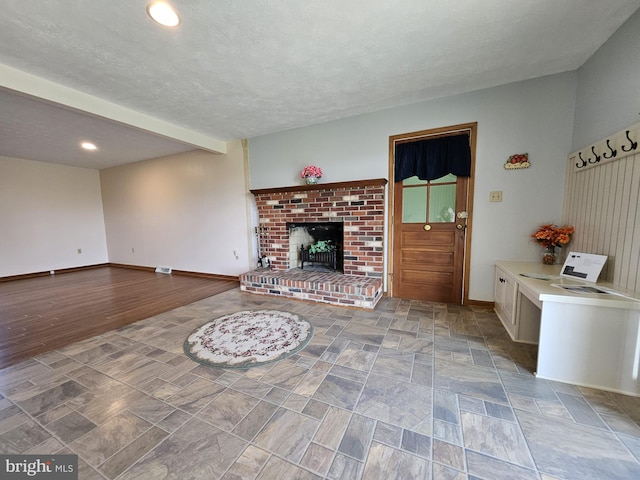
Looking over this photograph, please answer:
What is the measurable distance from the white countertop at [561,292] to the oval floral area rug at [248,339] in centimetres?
183

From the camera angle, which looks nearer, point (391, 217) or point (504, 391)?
point (504, 391)

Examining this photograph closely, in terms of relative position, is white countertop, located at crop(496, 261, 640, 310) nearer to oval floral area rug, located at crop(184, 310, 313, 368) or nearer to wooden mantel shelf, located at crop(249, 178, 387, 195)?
wooden mantel shelf, located at crop(249, 178, 387, 195)

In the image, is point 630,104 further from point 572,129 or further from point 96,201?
point 96,201

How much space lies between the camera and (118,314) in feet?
9.43

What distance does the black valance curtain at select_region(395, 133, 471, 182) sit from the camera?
9.04 ft

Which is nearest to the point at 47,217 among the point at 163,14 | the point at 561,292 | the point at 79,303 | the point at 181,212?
the point at 181,212

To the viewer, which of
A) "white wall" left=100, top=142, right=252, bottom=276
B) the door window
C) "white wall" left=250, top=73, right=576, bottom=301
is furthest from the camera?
"white wall" left=100, top=142, right=252, bottom=276

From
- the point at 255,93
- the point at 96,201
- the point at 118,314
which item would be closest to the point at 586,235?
the point at 255,93

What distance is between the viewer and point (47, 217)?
5.17 meters

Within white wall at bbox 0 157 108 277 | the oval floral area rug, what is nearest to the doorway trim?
the oval floral area rug

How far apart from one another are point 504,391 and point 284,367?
1.48m

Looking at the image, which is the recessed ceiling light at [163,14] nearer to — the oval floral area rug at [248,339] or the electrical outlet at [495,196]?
the oval floral area rug at [248,339]

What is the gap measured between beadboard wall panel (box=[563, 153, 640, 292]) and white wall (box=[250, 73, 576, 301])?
297 mm

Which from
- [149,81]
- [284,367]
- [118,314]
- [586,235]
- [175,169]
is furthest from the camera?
[175,169]
